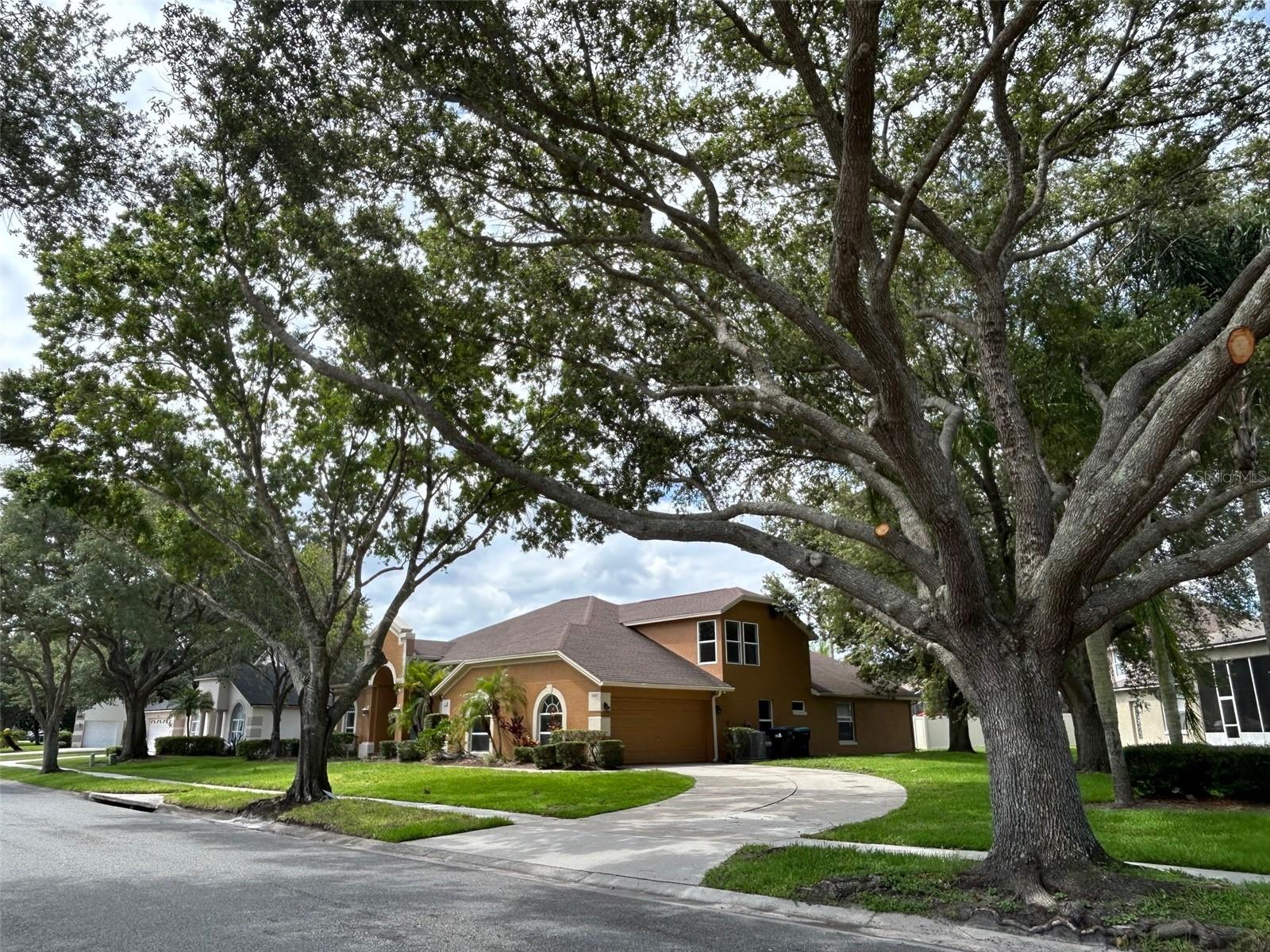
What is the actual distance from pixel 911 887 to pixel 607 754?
1821 cm

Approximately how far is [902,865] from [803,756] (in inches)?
1018

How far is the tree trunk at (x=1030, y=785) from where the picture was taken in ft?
25.2

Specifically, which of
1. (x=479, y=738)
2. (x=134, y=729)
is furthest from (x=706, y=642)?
(x=134, y=729)

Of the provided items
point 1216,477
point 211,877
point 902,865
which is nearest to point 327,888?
point 211,877

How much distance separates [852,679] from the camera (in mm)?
40688

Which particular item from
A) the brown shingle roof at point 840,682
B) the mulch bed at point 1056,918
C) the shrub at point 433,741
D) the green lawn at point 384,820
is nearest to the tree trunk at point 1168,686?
the mulch bed at point 1056,918

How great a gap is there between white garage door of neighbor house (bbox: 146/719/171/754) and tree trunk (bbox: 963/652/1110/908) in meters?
59.5

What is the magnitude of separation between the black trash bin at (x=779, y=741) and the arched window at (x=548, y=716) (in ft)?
28.4

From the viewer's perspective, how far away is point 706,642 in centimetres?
3262

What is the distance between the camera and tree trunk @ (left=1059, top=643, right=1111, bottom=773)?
64.7 feet

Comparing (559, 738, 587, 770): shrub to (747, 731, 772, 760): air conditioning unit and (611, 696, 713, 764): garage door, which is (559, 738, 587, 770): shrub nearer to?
(611, 696, 713, 764): garage door

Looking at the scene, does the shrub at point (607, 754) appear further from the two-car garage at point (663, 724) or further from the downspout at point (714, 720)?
the downspout at point (714, 720)

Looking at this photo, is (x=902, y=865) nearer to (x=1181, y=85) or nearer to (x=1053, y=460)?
(x=1053, y=460)

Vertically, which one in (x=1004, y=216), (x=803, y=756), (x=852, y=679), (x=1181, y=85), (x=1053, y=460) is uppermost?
(x=1181, y=85)
